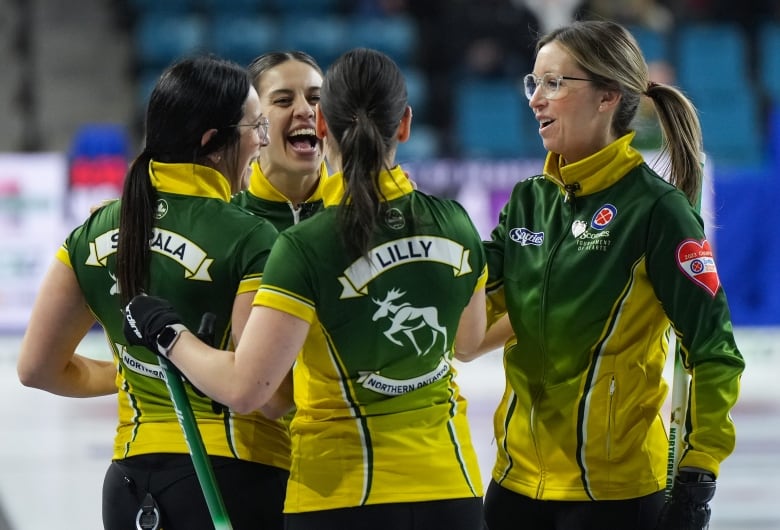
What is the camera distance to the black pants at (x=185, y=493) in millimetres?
2711

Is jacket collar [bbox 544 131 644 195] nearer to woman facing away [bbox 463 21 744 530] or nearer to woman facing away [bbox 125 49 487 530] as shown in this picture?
woman facing away [bbox 463 21 744 530]

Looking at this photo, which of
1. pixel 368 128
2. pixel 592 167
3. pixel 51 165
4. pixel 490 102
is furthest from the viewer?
pixel 490 102

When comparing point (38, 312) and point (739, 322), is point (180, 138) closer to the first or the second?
point (38, 312)

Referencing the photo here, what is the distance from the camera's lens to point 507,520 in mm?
2988

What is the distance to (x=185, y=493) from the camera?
8.91ft

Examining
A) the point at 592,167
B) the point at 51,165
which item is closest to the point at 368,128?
the point at 592,167

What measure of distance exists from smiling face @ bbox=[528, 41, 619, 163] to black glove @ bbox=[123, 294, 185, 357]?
0.97m

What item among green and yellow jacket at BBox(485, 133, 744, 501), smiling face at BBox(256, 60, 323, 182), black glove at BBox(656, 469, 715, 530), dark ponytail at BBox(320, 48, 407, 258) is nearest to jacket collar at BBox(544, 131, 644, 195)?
green and yellow jacket at BBox(485, 133, 744, 501)

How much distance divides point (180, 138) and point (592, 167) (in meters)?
0.93

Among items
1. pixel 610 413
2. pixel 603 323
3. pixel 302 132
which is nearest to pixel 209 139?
pixel 302 132

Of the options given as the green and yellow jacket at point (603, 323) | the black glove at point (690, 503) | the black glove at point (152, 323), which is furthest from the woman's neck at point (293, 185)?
the black glove at point (690, 503)

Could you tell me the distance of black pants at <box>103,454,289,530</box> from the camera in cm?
271

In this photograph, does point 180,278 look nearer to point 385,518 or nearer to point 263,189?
point 385,518

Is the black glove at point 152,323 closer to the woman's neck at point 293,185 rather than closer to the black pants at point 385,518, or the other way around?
the black pants at point 385,518
